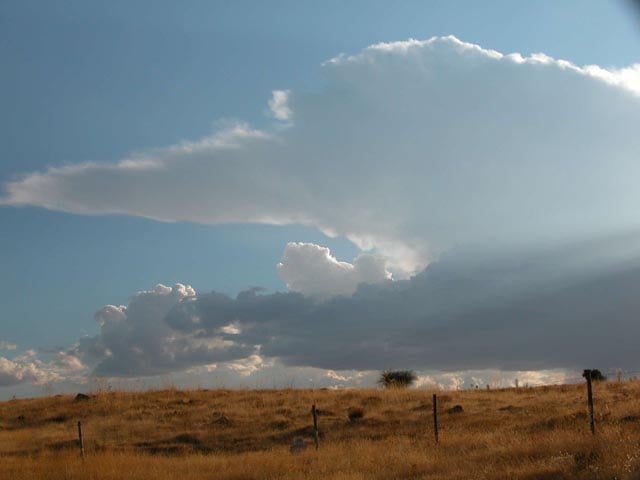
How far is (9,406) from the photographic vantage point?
149 feet

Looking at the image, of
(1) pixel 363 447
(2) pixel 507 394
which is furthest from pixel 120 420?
(2) pixel 507 394

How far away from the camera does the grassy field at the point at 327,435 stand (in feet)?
66.8

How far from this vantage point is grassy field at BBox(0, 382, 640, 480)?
66.8 ft

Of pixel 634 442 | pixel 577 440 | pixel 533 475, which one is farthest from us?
pixel 577 440

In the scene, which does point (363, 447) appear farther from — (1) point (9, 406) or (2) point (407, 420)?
(1) point (9, 406)

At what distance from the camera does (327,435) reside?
33.3 m

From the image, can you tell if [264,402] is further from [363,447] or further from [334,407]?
[363,447]

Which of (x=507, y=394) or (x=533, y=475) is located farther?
(x=507, y=394)

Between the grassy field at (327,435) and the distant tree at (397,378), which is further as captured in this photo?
the distant tree at (397,378)

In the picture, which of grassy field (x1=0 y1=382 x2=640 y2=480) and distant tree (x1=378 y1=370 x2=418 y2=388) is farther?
distant tree (x1=378 y1=370 x2=418 y2=388)

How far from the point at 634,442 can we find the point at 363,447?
31.7ft

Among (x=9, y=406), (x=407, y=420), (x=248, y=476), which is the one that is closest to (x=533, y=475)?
(x=248, y=476)

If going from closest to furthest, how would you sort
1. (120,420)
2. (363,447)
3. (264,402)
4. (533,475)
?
(533,475) → (363,447) → (120,420) → (264,402)

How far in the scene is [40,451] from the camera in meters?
32.4
